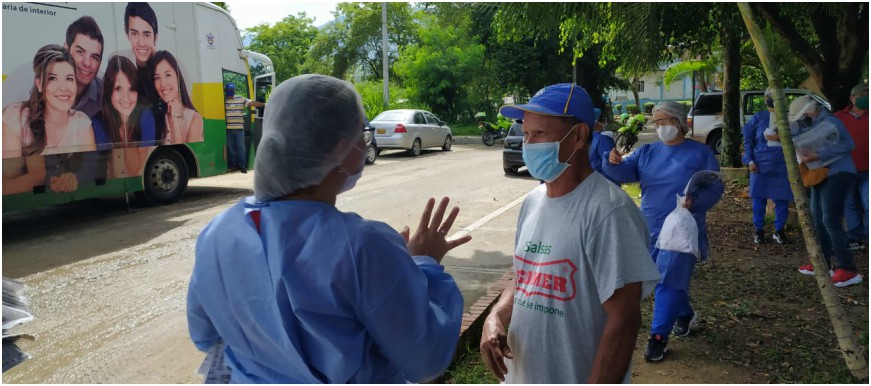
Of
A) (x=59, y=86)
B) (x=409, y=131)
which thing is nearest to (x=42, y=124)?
(x=59, y=86)

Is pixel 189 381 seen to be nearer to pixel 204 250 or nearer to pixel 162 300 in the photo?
pixel 162 300

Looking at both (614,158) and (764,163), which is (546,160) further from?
(764,163)

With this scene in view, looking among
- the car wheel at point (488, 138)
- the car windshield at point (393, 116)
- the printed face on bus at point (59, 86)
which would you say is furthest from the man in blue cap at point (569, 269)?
the car wheel at point (488, 138)

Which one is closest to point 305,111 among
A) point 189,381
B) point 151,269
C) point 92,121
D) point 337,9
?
point 189,381

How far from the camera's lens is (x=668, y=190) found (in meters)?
4.52

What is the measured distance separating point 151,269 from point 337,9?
43.3 m

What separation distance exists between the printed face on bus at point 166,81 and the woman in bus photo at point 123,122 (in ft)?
1.24

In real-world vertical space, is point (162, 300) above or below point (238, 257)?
below

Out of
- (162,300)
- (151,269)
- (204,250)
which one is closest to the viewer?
(204,250)

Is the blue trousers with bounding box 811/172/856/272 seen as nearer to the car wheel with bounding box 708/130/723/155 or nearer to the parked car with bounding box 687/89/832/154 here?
the parked car with bounding box 687/89/832/154

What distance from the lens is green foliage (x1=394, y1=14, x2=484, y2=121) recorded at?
1272 inches

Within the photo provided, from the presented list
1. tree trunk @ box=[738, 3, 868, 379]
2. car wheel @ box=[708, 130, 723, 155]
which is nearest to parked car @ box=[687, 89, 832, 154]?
car wheel @ box=[708, 130, 723, 155]

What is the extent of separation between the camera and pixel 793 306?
5473 millimetres

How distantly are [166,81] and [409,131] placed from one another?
10.3 meters
